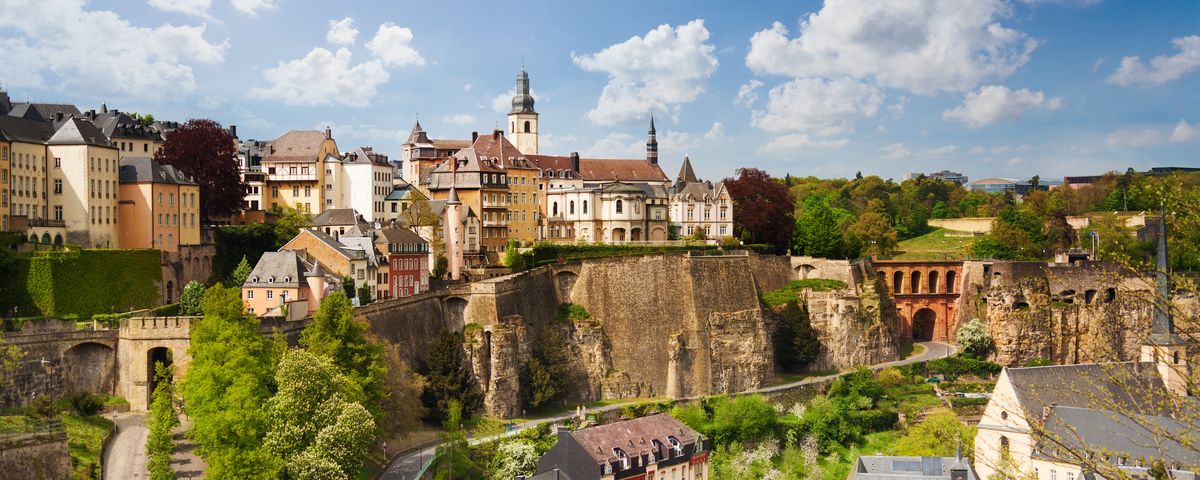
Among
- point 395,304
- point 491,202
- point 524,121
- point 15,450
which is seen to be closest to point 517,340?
point 395,304

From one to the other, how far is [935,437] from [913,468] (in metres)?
7.20

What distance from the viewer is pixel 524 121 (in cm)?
8088

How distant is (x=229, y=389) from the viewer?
33.3 metres

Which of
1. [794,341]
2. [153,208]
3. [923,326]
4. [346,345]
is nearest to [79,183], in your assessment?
[153,208]

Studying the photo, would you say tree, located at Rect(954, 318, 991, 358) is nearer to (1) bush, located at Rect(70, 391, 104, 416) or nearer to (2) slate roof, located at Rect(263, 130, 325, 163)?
(2) slate roof, located at Rect(263, 130, 325, 163)

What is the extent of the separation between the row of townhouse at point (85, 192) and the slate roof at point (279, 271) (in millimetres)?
4870

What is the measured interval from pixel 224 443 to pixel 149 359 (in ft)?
23.1

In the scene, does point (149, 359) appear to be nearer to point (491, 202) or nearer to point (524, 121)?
point (491, 202)

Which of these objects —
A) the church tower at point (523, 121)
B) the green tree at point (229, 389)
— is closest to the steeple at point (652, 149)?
the church tower at point (523, 121)

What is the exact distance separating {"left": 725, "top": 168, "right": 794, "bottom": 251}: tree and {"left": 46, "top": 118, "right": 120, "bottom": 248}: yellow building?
1501 inches

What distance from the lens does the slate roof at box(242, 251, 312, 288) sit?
43344mm

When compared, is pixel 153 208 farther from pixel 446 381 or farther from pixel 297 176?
pixel 297 176

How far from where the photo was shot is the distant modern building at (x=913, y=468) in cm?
3769

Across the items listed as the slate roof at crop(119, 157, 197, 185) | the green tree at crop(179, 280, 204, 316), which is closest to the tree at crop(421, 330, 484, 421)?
the green tree at crop(179, 280, 204, 316)
